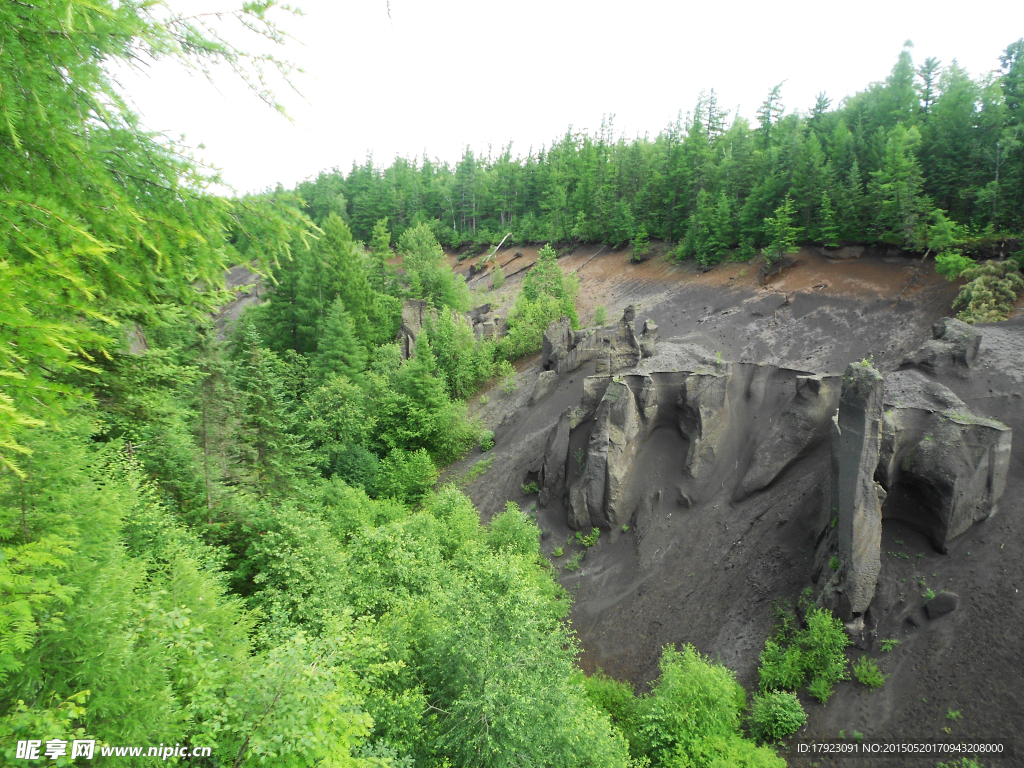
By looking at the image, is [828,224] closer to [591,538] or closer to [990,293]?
[990,293]

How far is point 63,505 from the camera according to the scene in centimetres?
597

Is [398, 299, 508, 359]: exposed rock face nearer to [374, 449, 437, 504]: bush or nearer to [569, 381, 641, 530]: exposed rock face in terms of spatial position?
[374, 449, 437, 504]: bush

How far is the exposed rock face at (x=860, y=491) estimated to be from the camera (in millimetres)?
14414

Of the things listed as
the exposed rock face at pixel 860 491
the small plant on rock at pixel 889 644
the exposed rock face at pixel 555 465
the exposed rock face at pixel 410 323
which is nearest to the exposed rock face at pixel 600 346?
the exposed rock face at pixel 555 465

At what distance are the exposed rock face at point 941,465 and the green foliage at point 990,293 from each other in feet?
37.7

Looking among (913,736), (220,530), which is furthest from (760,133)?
(220,530)

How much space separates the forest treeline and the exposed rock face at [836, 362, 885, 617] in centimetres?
2208

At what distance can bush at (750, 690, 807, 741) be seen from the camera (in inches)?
515

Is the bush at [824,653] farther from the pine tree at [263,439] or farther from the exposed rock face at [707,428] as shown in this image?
the pine tree at [263,439]

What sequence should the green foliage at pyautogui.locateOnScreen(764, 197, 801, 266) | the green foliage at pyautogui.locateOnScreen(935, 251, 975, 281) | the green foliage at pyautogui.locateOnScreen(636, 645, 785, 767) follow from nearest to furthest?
the green foliage at pyautogui.locateOnScreen(636, 645, 785, 767) < the green foliage at pyautogui.locateOnScreen(935, 251, 975, 281) < the green foliage at pyautogui.locateOnScreen(764, 197, 801, 266)

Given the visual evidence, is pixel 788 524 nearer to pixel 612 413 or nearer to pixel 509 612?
pixel 612 413

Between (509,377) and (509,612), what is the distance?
27157 mm

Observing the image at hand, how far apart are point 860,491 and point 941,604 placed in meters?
3.41

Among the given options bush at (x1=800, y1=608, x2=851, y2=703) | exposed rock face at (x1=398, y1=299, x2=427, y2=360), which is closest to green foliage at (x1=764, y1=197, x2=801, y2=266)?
exposed rock face at (x1=398, y1=299, x2=427, y2=360)
